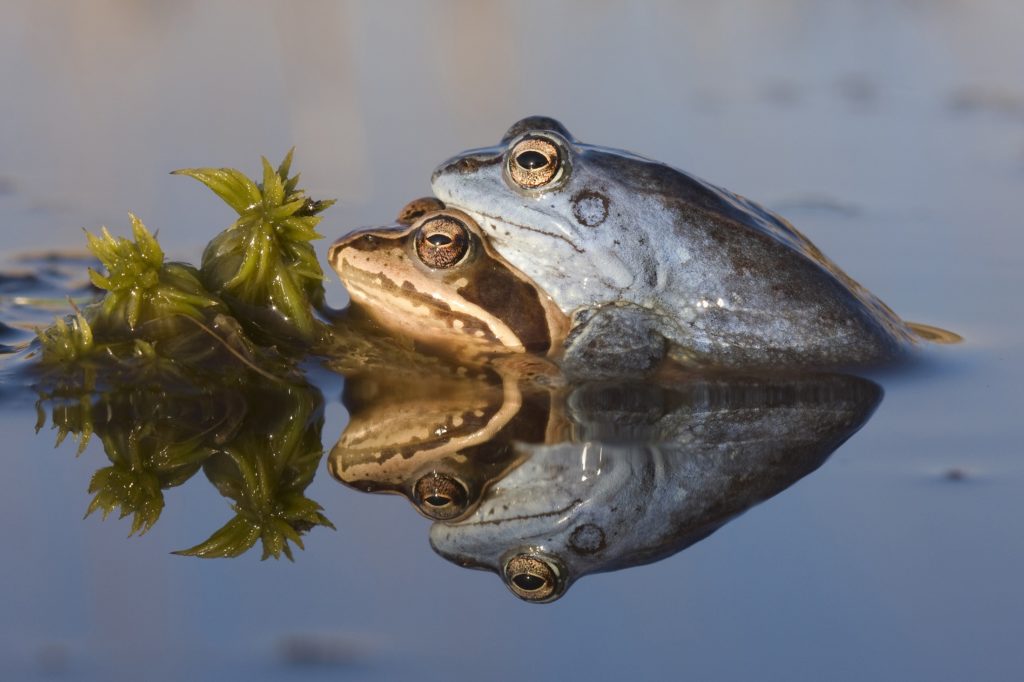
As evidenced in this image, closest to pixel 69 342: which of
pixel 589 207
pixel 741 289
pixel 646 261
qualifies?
pixel 589 207

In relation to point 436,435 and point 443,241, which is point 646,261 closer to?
point 443,241

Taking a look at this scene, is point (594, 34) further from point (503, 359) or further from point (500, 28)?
point (503, 359)

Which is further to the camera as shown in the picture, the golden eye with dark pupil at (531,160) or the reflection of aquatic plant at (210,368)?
the golden eye with dark pupil at (531,160)

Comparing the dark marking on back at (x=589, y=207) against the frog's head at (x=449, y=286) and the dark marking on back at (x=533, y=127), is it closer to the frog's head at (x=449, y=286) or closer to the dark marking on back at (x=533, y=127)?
the dark marking on back at (x=533, y=127)

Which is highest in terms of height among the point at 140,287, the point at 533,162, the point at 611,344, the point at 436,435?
the point at 533,162

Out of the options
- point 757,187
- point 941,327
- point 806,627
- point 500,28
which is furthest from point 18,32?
point 806,627

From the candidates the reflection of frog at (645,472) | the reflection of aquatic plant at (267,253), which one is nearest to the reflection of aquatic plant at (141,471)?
the reflection of frog at (645,472)
